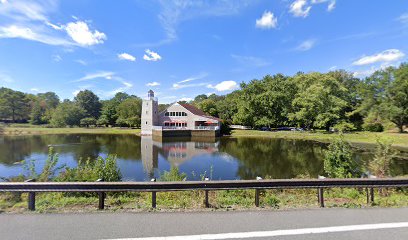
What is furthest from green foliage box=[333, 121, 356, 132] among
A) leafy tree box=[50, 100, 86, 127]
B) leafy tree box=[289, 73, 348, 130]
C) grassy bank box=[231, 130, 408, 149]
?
leafy tree box=[50, 100, 86, 127]

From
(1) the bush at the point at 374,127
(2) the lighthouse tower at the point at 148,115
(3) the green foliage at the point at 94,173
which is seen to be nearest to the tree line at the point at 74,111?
(2) the lighthouse tower at the point at 148,115

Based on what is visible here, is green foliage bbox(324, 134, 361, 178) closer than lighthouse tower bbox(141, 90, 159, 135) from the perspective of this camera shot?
Yes

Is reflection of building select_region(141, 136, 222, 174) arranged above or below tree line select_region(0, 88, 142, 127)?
below

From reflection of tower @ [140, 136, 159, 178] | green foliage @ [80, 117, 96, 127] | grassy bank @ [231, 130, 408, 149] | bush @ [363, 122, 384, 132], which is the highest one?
green foliage @ [80, 117, 96, 127]

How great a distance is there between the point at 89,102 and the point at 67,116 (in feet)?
45.1

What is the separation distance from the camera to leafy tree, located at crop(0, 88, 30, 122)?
7044cm

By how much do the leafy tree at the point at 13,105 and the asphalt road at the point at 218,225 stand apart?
89.2m

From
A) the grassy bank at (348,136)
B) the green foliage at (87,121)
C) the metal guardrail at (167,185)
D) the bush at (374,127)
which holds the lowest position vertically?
the grassy bank at (348,136)

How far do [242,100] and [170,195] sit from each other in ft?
164

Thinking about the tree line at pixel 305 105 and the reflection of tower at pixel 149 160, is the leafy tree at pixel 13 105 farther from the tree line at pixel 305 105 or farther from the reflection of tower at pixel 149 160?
the reflection of tower at pixel 149 160

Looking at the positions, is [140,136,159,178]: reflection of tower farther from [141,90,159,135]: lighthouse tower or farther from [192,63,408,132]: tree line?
[192,63,408,132]: tree line

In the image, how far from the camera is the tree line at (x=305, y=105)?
40.9m

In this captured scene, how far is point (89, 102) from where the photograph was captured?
79.3m

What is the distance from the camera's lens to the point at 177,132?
45.4 meters
